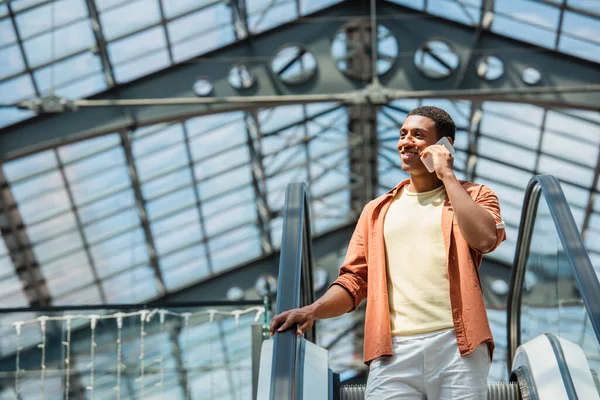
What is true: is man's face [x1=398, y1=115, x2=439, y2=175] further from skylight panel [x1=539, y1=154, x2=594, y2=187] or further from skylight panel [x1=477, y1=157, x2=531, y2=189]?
skylight panel [x1=477, y1=157, x2=531, y2=189]

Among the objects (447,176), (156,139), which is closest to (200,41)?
(156,139)

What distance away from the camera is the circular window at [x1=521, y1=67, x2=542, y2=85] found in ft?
59.4

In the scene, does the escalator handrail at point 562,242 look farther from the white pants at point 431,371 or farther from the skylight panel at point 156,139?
the skylight panel at point 156,139

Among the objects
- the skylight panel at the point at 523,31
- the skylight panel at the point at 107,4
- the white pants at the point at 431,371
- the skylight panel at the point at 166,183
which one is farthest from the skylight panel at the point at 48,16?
the white pants at the point at 431,371

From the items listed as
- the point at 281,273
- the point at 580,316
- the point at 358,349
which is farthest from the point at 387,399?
the point at 358,349

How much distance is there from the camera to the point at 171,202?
23.0 meters

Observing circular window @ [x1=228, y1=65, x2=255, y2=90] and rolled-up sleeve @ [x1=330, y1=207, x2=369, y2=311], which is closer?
rolled-up sleeve @ [x1=330, y1=207, x2=369, y2=311]

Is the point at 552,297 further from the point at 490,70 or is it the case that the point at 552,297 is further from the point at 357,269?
the point at 490,70

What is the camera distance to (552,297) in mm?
4949

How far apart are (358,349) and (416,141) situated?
88.8 feet

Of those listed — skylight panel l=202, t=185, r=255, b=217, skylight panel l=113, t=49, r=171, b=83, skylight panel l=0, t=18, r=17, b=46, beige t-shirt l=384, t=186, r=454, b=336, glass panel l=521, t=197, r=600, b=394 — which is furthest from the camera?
skylight panel l=202, t=185, r=255, b=217

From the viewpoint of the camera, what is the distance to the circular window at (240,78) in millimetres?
18359

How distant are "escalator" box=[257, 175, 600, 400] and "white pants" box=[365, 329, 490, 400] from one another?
340 mm

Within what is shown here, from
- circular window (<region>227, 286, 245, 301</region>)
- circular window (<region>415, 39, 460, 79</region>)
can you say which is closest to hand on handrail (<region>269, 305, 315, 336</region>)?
circular window (<region>415, 39, 460, 79</region>)
